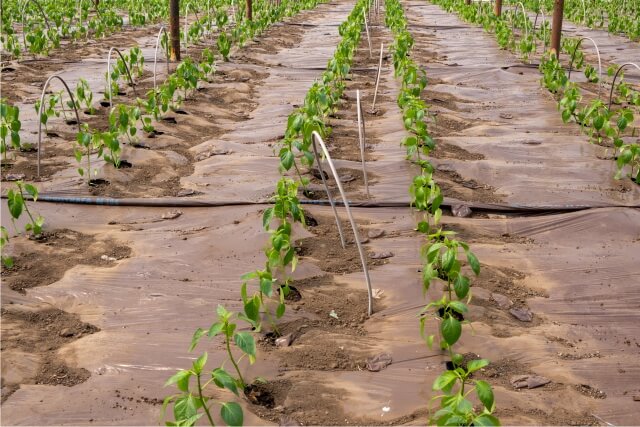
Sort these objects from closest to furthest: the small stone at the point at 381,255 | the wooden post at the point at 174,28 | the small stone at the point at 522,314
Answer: the small stone at the point at 522,314 → the small stone at the point at 381,255 → the wooden post at the point at 174,28

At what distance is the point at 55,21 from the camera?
12.2 meters

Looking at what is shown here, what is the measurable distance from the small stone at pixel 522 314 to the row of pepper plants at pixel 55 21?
8171 millimetres

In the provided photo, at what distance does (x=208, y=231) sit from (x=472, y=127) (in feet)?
11.5

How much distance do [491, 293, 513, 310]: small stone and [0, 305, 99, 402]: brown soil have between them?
197 centimetres

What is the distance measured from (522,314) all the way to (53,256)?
261 centimetres

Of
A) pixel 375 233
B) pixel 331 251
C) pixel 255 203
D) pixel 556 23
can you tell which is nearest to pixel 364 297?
pixel 331 251

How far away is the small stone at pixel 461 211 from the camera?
4750 millimetres

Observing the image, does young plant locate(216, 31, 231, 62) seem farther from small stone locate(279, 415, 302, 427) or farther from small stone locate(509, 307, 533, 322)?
small stone locate(279, 415, 302, 427)

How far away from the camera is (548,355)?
3.12m

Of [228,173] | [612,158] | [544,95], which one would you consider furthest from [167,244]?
[544,95]

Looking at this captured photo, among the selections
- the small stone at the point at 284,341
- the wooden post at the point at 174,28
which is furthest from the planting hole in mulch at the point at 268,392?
the wooden post at the point at 174,28

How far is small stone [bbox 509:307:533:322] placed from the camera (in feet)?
11.4

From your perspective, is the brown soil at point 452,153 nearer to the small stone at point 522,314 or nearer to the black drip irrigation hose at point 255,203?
the black drip irrigation hose at point 255,203

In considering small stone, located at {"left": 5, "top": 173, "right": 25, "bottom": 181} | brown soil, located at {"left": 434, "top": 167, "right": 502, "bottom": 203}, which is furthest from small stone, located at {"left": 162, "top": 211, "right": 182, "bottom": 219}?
brown soil, located at {"left": 434, "top": 167, "right": 502, "bottom": 203}
